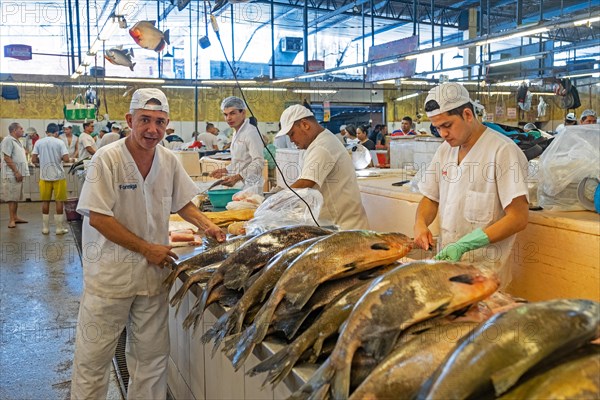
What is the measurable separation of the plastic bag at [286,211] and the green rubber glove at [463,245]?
1.03 meters

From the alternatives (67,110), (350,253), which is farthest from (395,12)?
(350,253)

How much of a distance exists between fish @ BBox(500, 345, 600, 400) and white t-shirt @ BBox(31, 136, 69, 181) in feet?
36.1

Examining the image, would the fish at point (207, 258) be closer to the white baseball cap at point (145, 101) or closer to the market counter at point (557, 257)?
the white baseball cap at point (145, 101)

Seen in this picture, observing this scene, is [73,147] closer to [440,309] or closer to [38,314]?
[38,314]

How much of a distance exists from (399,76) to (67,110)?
6125 millimetres

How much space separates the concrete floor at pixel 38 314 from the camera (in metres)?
4.36

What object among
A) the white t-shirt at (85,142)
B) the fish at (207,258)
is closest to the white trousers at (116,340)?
the fish at (207,258)

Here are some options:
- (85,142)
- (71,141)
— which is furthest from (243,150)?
(71,141)

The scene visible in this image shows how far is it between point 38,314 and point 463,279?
5592 mm

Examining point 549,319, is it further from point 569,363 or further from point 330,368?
point 330,368

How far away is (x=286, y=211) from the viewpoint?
339 cm

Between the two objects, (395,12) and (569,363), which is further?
(395,12)

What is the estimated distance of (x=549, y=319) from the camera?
1123 millimetres

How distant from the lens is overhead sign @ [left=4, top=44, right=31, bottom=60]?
14500mm
